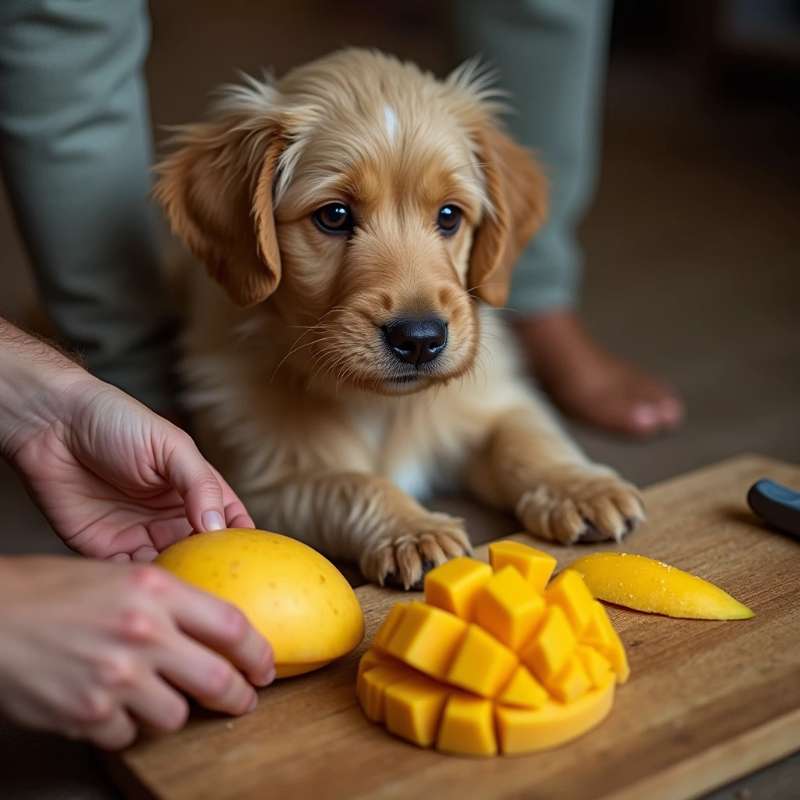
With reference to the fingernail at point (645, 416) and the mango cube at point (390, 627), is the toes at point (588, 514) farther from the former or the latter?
the fingernail at point (645, 416)

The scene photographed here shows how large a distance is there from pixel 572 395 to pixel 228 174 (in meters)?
1.04

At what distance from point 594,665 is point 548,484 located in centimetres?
70

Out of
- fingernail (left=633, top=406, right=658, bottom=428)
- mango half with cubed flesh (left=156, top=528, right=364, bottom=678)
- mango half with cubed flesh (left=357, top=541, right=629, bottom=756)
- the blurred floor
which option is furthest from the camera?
fingernail (left=633, top=406, right=658, bottom=428)

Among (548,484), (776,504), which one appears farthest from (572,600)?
(548,484)

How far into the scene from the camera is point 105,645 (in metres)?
1.15

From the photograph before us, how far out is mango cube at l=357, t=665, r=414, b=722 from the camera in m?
1.31

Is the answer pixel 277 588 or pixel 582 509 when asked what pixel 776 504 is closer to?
pixel 582 509

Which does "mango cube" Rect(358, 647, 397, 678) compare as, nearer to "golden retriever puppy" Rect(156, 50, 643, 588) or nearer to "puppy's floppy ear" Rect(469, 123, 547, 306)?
"golden retriever puppy" Rect(156, 50, 643, 588)

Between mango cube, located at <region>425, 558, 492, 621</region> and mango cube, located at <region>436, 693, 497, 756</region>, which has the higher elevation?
mango cube, located at <region>425, 558, 492, 621</region>

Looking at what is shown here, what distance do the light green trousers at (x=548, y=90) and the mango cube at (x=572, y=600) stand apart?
55.5 inches

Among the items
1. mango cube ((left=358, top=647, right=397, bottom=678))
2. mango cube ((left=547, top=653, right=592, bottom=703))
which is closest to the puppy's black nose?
mango cube ((left=358, top=647, right=397, bottom=678))

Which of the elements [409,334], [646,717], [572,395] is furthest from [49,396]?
[572,395]

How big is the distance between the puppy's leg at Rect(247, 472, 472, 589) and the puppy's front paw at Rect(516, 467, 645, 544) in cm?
14

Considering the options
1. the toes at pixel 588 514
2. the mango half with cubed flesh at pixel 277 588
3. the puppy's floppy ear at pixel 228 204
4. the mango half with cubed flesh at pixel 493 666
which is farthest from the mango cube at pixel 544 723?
the puppy's floppy ear at pixel 228 204
